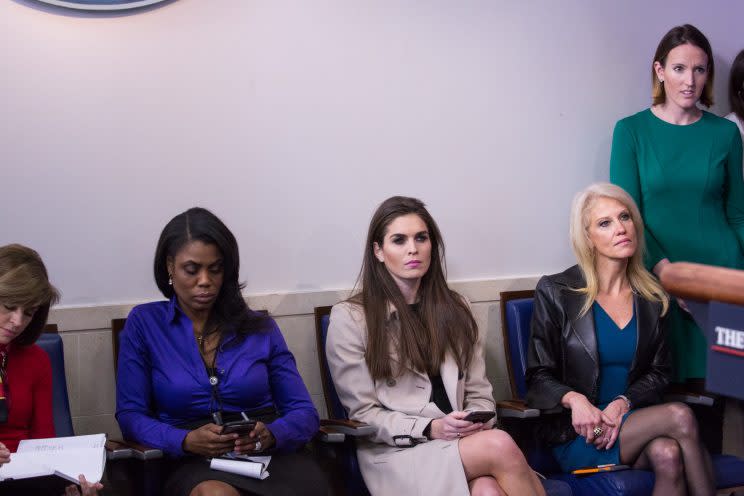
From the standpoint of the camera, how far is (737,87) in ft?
13.9

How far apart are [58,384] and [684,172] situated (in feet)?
8.54

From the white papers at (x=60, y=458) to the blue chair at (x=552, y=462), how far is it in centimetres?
159

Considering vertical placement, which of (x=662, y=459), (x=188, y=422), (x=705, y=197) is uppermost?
(x=705, y=197)

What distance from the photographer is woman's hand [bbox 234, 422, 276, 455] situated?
270cm

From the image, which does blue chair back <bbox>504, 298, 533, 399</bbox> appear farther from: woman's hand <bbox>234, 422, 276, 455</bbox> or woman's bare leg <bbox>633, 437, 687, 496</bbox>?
woman's hand <bbox>234, 422, 276, 455</bbox>

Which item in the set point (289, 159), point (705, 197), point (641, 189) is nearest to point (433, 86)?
point (289, 159)

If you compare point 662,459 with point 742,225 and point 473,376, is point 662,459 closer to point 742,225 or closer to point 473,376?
point 473,376

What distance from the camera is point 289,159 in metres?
3.56

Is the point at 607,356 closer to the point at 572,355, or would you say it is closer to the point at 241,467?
the point at 572,355

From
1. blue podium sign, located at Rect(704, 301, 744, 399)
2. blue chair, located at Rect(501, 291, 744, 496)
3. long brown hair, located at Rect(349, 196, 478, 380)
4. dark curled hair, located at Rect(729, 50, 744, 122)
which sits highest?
dark curled hair, located at Rect(729, 50, 744, 122)

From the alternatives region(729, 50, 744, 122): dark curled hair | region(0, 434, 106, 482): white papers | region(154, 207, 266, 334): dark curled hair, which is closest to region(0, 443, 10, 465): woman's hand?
region(0, 434, 106, 482): white papers

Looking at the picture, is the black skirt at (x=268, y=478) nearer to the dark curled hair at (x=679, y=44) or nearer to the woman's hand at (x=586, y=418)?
the woman's hand at (x=586, y=418)

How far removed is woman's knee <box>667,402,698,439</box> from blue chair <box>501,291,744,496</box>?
7.2 inches

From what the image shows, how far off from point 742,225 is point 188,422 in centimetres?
251
